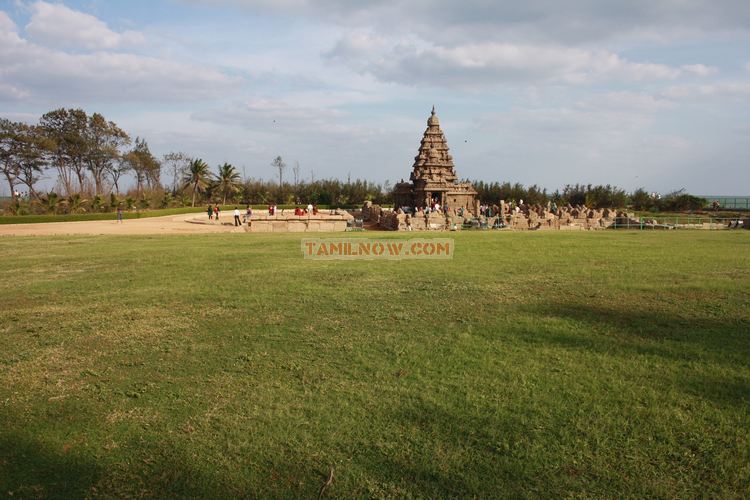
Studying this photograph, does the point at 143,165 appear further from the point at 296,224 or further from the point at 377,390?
the point at 377,390

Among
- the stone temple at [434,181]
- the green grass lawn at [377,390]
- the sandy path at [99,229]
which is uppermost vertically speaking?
the stone temple at [434,181]

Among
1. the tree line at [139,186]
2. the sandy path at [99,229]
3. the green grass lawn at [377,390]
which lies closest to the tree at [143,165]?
the tree line at [139,186]

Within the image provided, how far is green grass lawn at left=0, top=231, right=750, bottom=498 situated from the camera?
9.86 ft

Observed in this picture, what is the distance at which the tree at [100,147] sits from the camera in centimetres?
4638

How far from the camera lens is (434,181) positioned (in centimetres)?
3641

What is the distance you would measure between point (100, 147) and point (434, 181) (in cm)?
3244

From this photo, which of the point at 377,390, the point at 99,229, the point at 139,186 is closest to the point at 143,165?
the point at 139,186

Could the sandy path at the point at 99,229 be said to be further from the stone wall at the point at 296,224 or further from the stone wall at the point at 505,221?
the stone wall at the point at 505,221

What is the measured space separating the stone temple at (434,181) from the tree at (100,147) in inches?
1148

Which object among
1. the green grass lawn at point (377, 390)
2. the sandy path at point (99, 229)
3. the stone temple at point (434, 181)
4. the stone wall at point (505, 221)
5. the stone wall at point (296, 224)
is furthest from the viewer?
the stone temple at point (434, 181)

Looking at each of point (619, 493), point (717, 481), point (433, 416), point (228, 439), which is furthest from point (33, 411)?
point (717, 481)

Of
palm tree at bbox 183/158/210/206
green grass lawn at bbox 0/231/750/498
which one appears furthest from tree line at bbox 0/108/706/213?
green grass lawn at bbox 0/231/750/498

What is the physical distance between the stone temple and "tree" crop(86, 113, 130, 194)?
29.2 meters

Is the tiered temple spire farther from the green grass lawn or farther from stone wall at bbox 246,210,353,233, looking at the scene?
the green grass lawn
